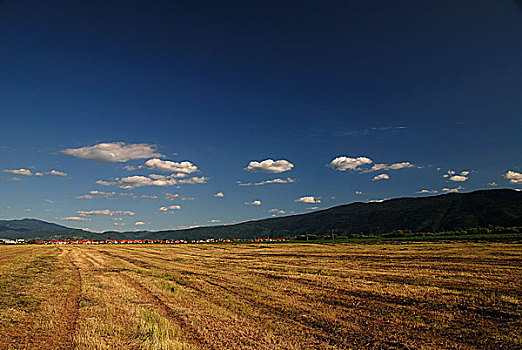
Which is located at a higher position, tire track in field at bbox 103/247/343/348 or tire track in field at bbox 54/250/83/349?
tire track in field at bbox 54/250/83/349

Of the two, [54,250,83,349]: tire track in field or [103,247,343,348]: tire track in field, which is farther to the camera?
[54,250,83,349]: tire track in field

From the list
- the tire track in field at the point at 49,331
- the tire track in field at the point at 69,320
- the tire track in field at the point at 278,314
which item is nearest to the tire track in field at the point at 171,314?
the tire track in field at the point at 278,314

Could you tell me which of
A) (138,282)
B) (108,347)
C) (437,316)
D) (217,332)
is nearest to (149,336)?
(108,347)

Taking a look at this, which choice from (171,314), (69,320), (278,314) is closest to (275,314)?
(278,314)

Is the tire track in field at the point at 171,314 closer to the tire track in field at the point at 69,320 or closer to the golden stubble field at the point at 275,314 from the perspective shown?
the golden stubble field at the point at 275,314

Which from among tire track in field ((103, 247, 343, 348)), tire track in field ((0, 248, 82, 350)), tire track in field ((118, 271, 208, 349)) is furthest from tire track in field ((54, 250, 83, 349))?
tire track in field ((103, 247, 343, 348))

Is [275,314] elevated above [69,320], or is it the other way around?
[69,320]

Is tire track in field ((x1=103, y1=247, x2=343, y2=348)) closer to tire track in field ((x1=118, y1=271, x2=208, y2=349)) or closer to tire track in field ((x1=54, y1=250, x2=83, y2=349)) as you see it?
tire track in field ((x1=118, y1=271, x2=208, y2=349))

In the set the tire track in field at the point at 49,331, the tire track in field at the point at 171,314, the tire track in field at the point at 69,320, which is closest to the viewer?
the tire track in field at the point at 171,314

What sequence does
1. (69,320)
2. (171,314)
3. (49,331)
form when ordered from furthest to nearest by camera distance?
(171,314) → (69,320) → (49,331)

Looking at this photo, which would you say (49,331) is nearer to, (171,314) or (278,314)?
(171,314)

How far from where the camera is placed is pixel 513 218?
13700 centimetres

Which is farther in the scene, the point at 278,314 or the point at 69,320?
the point at 278,314

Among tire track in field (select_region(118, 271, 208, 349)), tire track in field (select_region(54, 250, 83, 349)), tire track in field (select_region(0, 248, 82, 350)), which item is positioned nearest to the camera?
tire track in field (select_region(118, 271, 208, 349))
